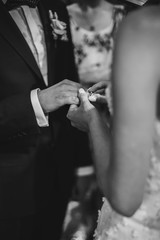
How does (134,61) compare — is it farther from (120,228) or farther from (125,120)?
(120,228)

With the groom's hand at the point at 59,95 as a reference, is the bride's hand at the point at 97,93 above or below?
above

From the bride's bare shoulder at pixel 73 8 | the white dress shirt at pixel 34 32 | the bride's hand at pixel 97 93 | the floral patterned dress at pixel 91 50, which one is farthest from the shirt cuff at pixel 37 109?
the bride's bare shoulder at pixel 73 8

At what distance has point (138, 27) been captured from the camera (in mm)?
734

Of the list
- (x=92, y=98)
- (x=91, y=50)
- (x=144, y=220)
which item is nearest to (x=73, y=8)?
(x=91, y=50)

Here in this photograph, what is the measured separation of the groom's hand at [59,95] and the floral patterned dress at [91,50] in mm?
990

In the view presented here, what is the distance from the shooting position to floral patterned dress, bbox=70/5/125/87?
2.50 metres

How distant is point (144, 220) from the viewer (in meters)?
1.00

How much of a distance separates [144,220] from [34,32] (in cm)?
104

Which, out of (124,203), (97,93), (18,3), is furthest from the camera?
(18,3)

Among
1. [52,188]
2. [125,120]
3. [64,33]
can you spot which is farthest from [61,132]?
[125,120]

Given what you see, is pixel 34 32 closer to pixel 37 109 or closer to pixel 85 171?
pixel 37 109

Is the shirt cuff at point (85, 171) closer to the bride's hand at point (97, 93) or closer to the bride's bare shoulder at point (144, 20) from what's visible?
the bride's hand at point (97, 93)

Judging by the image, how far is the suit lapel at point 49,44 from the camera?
1689 mm

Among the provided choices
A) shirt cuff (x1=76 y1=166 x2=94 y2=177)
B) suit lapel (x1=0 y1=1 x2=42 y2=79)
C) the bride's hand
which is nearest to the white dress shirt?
suit lapel (x1=0 y1=1 x2=42 y2=79)
